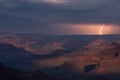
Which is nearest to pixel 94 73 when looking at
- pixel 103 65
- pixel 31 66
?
pixel 103 65

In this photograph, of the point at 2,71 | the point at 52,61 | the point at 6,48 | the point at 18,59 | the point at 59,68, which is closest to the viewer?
the point at 2,71

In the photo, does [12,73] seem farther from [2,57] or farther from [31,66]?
[2,57]

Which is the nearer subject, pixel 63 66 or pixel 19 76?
pixel 19 76

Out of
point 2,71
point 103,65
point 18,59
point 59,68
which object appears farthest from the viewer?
point 18,59

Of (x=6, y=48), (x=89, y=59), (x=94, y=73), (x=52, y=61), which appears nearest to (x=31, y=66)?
(x=52, y=61)

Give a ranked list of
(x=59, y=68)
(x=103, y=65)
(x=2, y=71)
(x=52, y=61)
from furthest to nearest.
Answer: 1. (x=52, y=61)
2. (x=59, y=68)
3. (x=103, y=65)
4. (x=2, y=71)

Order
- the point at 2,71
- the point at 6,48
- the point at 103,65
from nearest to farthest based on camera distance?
the point at 2,71
the point at 103,65
the point at 6,48

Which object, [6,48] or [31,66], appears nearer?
[31,66]

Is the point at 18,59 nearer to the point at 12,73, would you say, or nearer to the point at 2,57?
the point at 2,57

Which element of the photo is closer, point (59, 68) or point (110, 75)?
point (110, 75)
